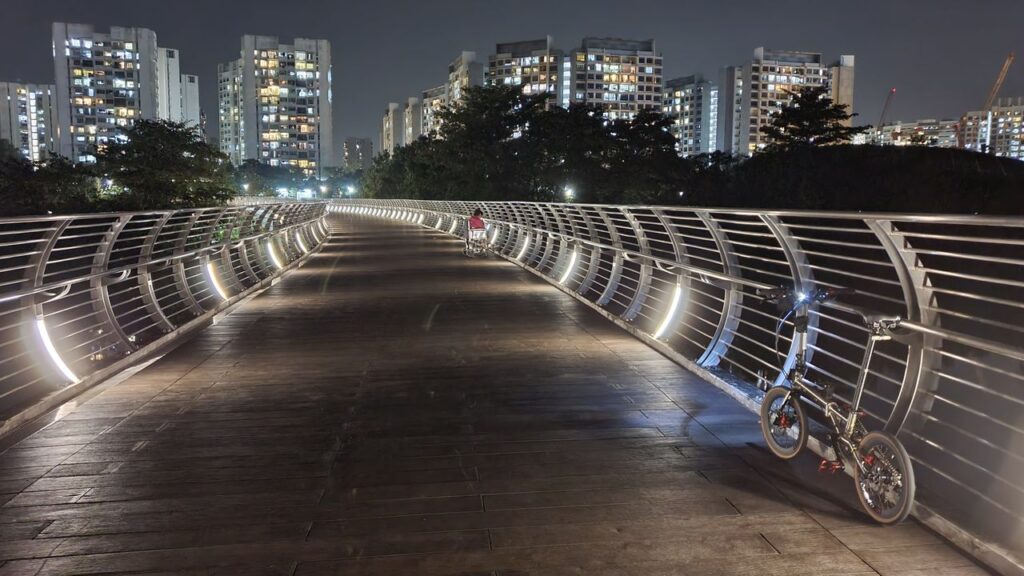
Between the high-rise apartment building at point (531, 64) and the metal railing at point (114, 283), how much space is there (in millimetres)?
151889

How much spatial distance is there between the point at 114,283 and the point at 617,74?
169 metres

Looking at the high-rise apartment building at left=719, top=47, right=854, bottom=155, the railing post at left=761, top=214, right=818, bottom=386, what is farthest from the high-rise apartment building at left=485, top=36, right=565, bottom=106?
the railing post at left=761, top=214, right=818, bottom=386

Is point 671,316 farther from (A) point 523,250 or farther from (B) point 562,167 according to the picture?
(B) point 562,167

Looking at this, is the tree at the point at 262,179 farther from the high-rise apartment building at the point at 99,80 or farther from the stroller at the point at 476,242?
the stroller at the point at 476,242

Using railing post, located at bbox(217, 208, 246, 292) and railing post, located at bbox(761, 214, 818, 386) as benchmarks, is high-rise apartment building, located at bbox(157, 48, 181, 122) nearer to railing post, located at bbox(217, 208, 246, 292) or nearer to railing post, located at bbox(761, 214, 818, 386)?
railing post, located at bbox(217, 208, 246, 292)

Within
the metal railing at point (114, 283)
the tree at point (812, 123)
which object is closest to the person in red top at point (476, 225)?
the metal railing at point (114, 283)

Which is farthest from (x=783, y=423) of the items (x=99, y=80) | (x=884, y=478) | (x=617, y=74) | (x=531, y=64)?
(x=99, y=80)

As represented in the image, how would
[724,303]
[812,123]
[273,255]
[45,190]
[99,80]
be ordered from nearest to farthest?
[724,303] → [273,255] → [45,190] → [812,123] → [99,80]

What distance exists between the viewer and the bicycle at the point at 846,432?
3527mm

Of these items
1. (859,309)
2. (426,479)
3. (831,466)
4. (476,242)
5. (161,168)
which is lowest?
(426,479)

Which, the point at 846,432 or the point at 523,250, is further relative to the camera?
the point at 523,250

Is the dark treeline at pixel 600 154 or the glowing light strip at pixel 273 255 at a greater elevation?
the dark treeline at pixel 600 154

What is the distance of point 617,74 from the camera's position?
169000mm

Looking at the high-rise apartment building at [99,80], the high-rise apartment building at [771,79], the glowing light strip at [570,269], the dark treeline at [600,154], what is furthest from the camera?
the high-rise apartment building at [771,79]
